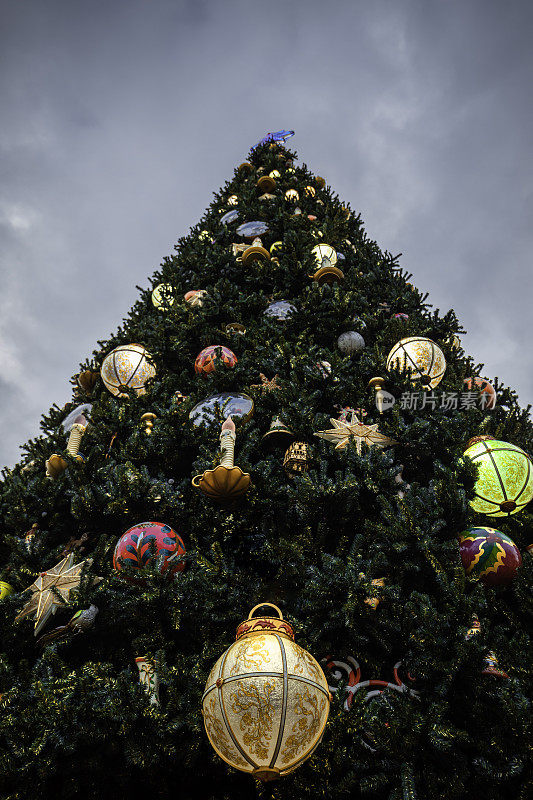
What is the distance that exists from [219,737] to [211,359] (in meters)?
4.39

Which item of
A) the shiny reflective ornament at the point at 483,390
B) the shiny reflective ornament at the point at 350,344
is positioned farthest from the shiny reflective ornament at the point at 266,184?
the shiny reflective ornament at the point at 483,390

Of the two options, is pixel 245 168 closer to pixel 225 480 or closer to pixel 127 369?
pixel 127 369

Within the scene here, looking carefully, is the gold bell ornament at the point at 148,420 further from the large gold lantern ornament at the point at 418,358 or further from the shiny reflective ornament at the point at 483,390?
the shiny reflective ornament at the point at 483,390

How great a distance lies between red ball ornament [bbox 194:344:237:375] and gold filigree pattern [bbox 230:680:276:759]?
4.00 m

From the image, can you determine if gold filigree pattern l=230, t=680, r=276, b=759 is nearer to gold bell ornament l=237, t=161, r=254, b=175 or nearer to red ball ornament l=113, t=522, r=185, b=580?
red ball ornament l=113, t=522, r=185, b=580

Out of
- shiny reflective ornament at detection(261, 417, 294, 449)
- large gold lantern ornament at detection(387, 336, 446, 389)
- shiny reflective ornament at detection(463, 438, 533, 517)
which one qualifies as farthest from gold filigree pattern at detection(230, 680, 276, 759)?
large gold lantern ornament at detection(387, 336, 446, 389)

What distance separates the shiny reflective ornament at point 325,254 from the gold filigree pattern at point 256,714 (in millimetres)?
7010

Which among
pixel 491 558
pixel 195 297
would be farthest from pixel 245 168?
pixel 491 558

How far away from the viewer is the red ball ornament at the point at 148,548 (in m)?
3.82

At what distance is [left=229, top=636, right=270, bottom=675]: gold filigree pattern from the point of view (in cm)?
251

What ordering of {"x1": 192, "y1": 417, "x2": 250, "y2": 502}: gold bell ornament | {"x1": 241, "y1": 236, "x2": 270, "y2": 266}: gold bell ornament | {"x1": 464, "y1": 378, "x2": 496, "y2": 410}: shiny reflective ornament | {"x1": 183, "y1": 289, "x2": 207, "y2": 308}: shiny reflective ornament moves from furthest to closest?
{"x1": 241, "y1": 236, "x2": 270, "y2": 266}: gold bell ornament, {"x1": 183, "y1": 289, "x2": 207, "y2": 308}: shiny reflective ornament, {"x1": 464, "y1": 378, "x2": 496, "y2": 410}: shiny reflective ornament, {"x1": 192, "y1": 417, "x2": 250, "y2": 502}: gold bell ornament

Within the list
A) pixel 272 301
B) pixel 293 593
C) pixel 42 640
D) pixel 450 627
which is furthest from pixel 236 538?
pixel 272 301

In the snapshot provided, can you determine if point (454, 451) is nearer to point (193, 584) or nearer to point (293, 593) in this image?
point (293, 593)

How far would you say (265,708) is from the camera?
2424 mm
